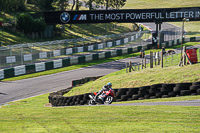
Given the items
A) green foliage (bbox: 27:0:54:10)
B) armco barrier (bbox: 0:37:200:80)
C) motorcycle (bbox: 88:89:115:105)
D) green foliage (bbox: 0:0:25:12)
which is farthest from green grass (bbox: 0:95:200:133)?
green foliage (bbox: 27:0:54:10)

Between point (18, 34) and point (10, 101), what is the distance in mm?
30989

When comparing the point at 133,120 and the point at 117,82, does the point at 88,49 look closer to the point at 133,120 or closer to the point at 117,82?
the point at 117,82

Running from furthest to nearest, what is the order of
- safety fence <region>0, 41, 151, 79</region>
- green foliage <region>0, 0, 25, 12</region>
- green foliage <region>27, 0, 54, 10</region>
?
green foliage <region>27, 0, 54, 10</region>, green foliage <region>0, 0, 25, 12</region>, safety fence <region>0, 41, 151, 79</region>

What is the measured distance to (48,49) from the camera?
40.6 metres

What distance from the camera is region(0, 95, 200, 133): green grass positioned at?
811cm

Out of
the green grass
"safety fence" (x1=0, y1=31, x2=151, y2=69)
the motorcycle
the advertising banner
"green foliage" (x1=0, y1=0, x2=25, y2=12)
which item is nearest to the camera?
the green grass

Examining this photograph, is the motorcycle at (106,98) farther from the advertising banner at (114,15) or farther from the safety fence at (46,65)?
the advertising banner at (114,15)

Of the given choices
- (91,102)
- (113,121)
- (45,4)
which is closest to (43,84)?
(91,102)

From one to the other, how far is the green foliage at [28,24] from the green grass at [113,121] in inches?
1736

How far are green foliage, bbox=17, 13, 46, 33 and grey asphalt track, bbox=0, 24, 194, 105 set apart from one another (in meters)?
20.6

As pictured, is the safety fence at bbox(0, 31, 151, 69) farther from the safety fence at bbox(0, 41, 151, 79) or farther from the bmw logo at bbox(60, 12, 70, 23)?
the bmw logo at bbox(60, 12, 70, 23)

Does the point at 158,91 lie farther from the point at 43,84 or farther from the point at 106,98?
the point at 43,84

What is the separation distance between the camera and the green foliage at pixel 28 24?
5297cm

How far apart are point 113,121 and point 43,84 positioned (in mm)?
20455
